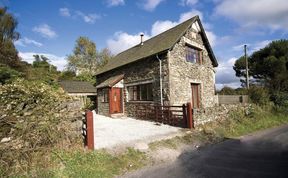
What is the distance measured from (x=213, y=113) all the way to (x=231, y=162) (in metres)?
5.36

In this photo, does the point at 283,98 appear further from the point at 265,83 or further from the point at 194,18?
the point at 194,18

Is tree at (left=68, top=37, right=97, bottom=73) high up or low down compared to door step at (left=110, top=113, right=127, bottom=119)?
up

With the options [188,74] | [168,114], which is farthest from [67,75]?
[168,114]

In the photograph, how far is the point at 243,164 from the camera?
5711 millimetres

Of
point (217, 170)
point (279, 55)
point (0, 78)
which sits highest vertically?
point (279, 55)

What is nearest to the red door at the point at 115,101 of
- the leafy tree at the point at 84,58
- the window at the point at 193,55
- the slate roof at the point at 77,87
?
the window at the point at 193,55

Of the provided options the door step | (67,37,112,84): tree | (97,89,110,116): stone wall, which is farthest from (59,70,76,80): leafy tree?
the door step

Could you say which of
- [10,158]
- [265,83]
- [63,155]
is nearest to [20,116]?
[10,158]

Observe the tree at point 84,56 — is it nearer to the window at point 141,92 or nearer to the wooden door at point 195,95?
the window at point 141,92

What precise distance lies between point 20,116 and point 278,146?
881 centimetres

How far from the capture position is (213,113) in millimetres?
11047

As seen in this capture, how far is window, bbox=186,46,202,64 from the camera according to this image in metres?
14.9

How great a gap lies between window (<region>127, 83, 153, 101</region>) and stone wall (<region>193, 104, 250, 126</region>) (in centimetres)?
443

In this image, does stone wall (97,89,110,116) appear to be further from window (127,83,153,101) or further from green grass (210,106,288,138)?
green grass (210,106,288,138)
